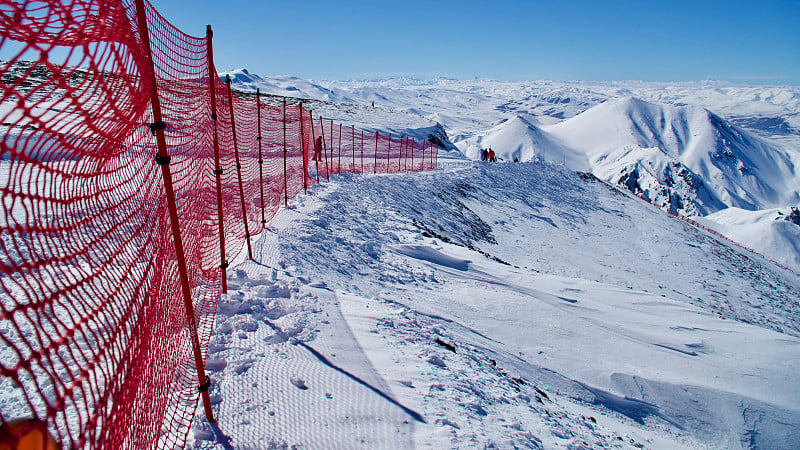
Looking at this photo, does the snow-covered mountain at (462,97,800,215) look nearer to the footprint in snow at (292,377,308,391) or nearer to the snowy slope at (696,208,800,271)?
the snowy slope at (696,208,800,271)

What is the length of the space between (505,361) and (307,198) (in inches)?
246

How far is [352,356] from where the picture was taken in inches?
169

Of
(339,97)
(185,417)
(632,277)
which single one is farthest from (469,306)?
(339,97)

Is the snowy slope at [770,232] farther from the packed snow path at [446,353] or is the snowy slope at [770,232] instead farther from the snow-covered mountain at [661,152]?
the packed snow path at [446,353]

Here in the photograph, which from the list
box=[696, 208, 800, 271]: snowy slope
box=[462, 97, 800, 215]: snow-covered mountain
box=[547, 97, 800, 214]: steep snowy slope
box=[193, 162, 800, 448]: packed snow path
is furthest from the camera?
box=[547, 97, 800, 214]: steep snowy slope

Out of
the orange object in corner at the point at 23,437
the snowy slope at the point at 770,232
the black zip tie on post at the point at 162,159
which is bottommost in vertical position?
the snowy slope at the point at 770,232

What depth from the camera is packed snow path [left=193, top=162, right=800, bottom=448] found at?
347cm

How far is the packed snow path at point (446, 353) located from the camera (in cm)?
347

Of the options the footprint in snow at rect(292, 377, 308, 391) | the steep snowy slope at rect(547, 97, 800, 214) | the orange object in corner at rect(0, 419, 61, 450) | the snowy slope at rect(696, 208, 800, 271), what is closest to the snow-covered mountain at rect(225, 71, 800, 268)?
the steep snowy slope at rect(547, 97, 800, 214)

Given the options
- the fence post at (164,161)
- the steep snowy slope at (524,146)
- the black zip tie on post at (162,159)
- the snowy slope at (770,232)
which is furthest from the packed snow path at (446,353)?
the steep snowy slope at (524,146)

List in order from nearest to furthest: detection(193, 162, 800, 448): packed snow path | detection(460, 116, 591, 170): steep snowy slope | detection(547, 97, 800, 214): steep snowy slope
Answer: detection(193, 162, 800, 448): packed snow path → detection(547, 97, 800, 214): steep snowy slope → detection(460, 116, 591, 170): steep snowy slope

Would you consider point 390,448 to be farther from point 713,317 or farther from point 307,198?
point 713,317

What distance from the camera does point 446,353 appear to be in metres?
4.82

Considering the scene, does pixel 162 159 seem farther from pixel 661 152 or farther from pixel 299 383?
pixel 661 152
